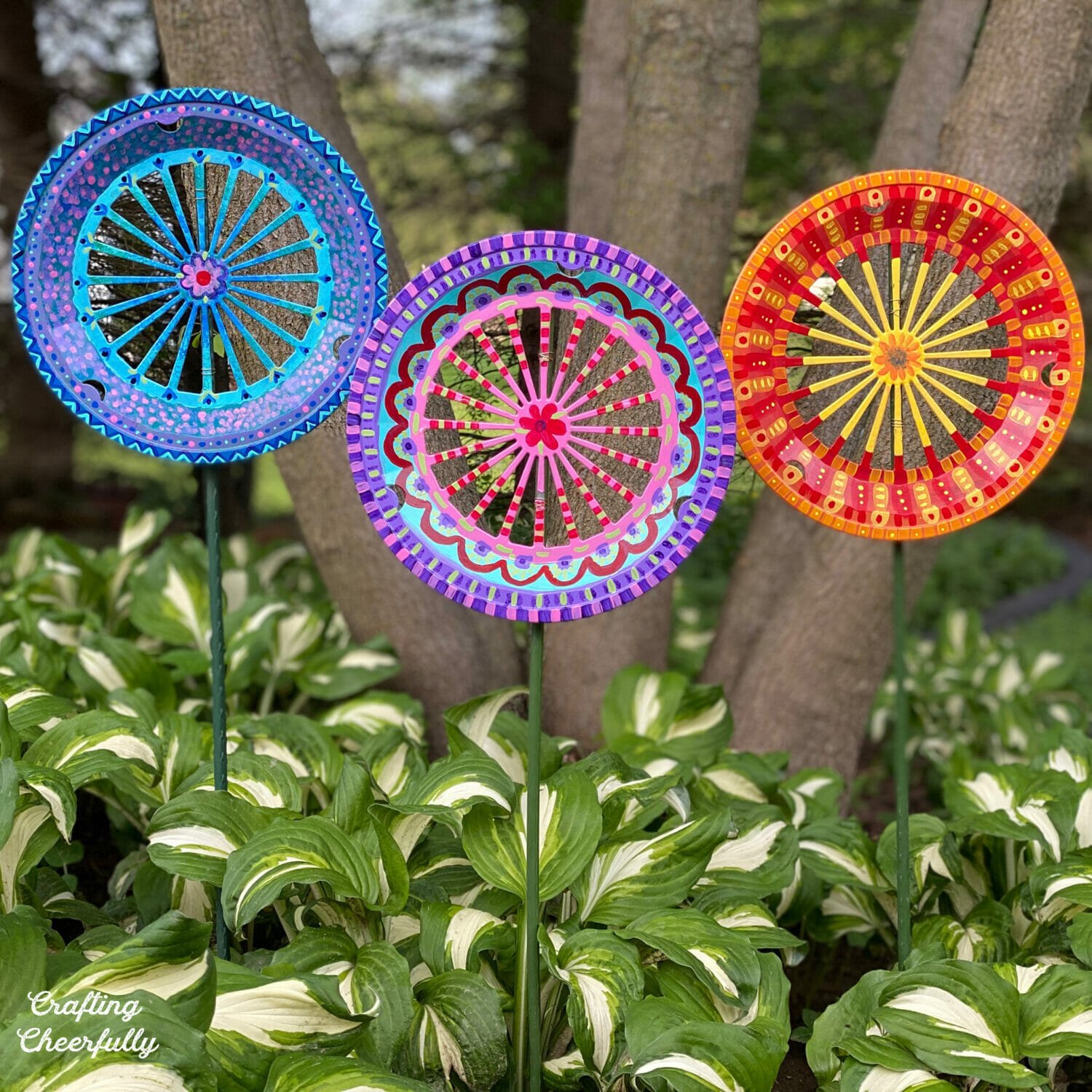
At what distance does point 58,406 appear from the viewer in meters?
7.06

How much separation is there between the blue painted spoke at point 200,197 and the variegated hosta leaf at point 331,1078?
1.38m

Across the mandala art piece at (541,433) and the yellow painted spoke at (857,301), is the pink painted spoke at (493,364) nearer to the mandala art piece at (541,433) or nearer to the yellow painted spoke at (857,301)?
the mandala art piece at (541,433)

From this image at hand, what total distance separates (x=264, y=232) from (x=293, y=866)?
1122 mm

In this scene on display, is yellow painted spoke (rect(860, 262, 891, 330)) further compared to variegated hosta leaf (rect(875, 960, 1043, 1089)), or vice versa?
yellow painted spoke (rect(860, 262, 891, 330))

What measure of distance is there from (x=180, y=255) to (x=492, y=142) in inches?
221

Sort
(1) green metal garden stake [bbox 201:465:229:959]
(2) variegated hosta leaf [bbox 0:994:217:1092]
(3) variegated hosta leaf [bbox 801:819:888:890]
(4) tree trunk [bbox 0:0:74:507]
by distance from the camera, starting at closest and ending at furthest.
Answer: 1. (2) variegated hosta leaf [bbox 0:994:217:1092]
2. (1) green metal garden stake [bbox 201:465:229:959]
3. (3) variegated hosta leaf [bbox 801:819:888:890]
4. (4) tree trunk [bbox 0:0:74:507]

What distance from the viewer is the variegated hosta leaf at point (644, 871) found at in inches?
80.6

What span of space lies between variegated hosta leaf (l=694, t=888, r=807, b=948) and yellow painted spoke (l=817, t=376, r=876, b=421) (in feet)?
3.12

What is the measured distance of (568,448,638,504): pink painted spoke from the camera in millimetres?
1800

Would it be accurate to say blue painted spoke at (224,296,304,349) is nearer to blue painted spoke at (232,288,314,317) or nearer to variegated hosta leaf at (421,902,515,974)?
blue painted spoke at (232,288,314,317)

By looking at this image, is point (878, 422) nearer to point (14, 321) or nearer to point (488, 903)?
point (488, 903)

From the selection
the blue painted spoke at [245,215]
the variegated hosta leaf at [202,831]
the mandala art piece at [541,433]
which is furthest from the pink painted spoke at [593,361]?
the variegated hosta leaf at [202,831]

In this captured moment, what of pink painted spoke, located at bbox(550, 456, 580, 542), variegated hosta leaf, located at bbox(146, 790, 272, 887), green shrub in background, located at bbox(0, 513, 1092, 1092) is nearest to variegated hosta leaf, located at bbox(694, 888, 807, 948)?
green shrub in background, located at bbox(0, 513, 1092, 1092)

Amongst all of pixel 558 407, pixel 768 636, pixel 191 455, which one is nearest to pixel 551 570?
pixel 558 407
